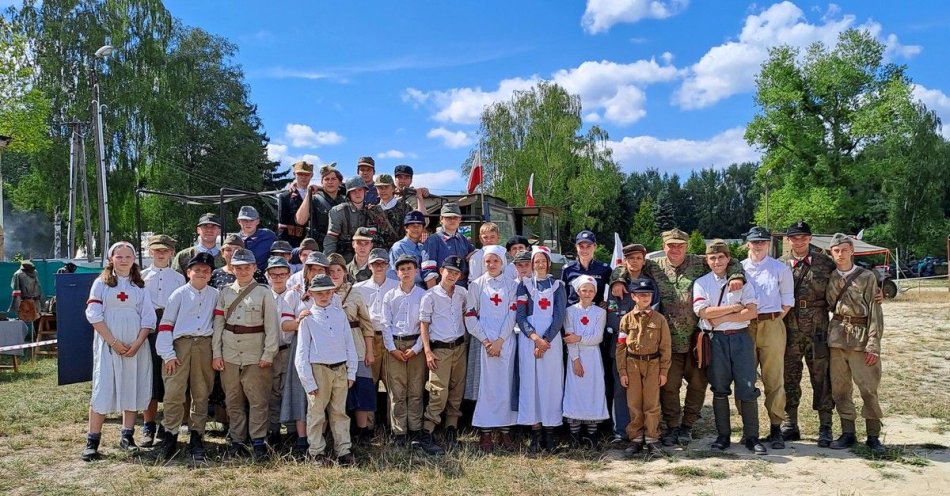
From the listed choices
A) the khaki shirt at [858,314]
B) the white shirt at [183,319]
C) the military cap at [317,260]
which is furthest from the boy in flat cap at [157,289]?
the khaki shirt at [858,314]

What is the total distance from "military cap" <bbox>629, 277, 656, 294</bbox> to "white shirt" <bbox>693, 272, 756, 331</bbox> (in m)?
0.42

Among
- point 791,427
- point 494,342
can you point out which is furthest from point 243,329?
point 791,427

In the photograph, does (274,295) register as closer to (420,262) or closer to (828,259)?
(420,262)

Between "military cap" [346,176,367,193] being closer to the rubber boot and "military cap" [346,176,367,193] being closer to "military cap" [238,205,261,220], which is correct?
"military cap" [238,205,261,220]

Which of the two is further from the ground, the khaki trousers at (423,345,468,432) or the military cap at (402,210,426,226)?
the military cap at (402,210,426,226)

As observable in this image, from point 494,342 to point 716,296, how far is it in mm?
1892

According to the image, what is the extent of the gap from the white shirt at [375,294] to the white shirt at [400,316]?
2.2 inches

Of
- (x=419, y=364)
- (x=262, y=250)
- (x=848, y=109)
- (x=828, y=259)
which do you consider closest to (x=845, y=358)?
(x=828, y=259)

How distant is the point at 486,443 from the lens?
5.57 metres

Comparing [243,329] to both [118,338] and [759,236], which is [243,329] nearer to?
[118,338]

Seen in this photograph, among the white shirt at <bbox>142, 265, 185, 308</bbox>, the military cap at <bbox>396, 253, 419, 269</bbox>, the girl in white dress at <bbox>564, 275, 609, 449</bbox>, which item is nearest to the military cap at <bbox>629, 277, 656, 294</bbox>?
the girl in white dress at <bbox>564, 275, 609, 449</bbox>

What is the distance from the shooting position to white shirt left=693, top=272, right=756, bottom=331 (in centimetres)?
531

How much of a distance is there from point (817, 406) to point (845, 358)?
504mm

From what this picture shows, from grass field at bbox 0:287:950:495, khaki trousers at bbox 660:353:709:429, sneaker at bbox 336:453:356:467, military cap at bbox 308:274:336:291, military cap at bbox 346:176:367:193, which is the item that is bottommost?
grass field at bbox 0:287:950:495
